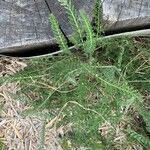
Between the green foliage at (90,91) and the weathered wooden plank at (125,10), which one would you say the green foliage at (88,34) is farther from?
the weathered wooden plank at (125,10)

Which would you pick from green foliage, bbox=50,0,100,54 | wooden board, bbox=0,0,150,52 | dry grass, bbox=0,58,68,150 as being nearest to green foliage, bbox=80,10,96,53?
green foliage, bbox=50,0,100,54

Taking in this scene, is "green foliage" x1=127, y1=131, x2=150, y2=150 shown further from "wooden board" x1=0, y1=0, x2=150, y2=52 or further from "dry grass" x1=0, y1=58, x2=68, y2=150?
"wooden board" x1=0, y1=0, x2=150, y2=52

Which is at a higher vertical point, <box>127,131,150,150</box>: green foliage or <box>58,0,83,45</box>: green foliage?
<box>58,0,83,45</box>: green foliage

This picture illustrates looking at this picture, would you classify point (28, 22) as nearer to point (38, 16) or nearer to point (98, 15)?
point (38, 16)

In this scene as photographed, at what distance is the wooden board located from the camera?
61.8 inches

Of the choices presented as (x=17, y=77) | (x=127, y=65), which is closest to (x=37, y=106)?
(x=17, y=77)

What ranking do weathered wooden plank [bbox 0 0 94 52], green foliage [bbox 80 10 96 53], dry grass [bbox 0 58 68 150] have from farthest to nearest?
dry grass [bbox 0 58 68 150] < weathered wooden plank [bbox 0 0 94 52] < green foliage [bbox 80 10 96 53]

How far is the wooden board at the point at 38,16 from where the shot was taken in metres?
1.57

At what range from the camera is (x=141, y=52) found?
1.82 m

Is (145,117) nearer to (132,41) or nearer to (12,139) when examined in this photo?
(132,41)

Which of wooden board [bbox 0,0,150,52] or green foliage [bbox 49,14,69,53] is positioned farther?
wooden board [bbox 0,0,150,52]

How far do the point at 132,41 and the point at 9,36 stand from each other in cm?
59

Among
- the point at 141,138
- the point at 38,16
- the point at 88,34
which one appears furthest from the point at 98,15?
the point at 141,138

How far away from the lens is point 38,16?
1.59 metres
